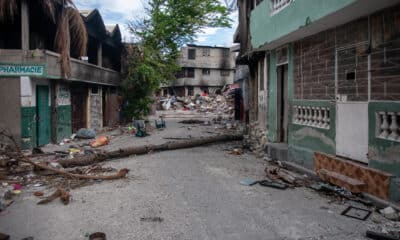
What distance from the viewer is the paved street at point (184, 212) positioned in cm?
432

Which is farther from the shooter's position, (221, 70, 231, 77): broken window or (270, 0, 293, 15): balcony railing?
(221, 70, 231, 77): broken window

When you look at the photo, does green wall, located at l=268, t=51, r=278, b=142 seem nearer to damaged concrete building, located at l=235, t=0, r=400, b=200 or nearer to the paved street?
damaged concrete building, located at l=235, t=0, r=400, b=200

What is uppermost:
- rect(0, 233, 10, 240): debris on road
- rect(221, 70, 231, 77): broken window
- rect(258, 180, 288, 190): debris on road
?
rect(221, 70, 231, 77): broken window

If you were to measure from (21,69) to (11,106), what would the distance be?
47.4 inches

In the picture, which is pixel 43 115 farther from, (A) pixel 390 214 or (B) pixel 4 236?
(A) pixel 390 214

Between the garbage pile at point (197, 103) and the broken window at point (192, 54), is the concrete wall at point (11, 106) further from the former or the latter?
the broken window at point (192, 54)

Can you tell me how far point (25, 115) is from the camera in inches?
429

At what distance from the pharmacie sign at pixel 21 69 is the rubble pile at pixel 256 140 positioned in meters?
7.45

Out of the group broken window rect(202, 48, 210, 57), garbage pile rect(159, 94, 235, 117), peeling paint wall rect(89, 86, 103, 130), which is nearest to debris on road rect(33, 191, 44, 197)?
peeling paint wall rect(89, 86, 103, 130)

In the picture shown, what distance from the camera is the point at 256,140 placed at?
11.8 metres

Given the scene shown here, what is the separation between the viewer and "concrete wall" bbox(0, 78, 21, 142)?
10.7 m

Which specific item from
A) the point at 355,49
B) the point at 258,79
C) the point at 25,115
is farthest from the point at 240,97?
the point at 355,49

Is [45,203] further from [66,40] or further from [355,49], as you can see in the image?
[66,40]

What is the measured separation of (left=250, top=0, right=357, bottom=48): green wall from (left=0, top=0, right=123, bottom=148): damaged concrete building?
6.81 meters
